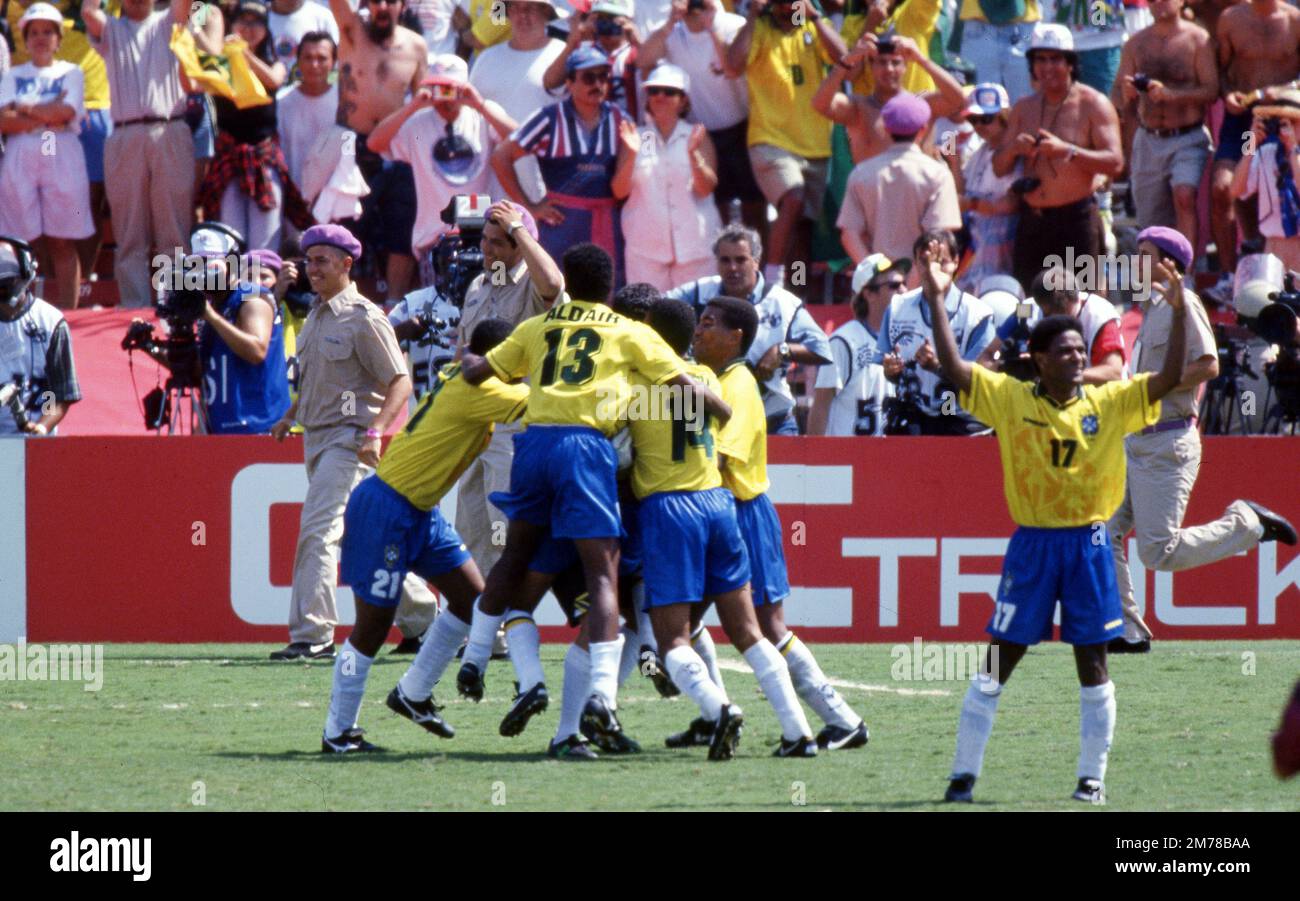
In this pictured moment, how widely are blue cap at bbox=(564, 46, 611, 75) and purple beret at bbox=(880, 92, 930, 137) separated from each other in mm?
1968

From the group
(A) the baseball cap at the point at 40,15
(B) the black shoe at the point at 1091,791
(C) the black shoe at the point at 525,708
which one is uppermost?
(A) the baseball cap at the point at 40,15

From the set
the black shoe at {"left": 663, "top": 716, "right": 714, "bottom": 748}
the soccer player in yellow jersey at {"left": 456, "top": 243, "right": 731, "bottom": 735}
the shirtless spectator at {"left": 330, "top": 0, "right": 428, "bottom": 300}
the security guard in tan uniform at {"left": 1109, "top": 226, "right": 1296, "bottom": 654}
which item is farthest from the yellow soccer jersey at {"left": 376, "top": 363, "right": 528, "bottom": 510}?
the shirtless spectator at {"left": 330, "top": 0, "right": 428, "bottom": 300}

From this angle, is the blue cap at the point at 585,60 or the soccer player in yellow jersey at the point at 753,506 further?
the blue cap at the point at 585,60

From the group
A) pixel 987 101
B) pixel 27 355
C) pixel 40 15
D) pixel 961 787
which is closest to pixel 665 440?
pixel 961 787

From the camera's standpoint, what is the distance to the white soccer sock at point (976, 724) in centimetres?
729

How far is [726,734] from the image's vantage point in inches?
318

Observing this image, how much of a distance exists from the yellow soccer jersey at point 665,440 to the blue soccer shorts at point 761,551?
1.56 feet

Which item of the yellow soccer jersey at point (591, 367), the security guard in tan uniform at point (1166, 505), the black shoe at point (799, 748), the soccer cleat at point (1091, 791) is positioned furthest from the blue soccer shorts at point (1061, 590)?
the security guard in tan uniform at point (1166, 505)

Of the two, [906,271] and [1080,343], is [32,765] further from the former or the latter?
[906,271]

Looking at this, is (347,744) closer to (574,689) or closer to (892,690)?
(574,689)

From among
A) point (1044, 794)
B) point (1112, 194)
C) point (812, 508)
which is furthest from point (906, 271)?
point (1044, 794)

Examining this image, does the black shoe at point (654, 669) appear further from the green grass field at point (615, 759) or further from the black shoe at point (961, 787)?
the black shoe at point (961, 787)

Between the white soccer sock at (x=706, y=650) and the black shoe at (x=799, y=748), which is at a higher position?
the white soccer sock at (x=706, y=650)

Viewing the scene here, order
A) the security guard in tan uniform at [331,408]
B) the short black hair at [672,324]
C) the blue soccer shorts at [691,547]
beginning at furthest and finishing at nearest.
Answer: the security guard in tan uniform at [331,408] → the short black hair at [672,324] → the blue soccer shorts at [691,547]
